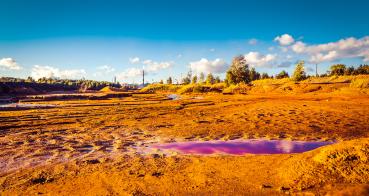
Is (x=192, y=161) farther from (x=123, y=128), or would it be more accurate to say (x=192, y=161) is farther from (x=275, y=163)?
(x=123, y=128)

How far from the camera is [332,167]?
4.93 meters

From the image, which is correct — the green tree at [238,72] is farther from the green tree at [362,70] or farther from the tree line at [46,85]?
the tree line at [46,85]

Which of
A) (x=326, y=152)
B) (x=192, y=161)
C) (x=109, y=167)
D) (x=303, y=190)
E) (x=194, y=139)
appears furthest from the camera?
(x=194, y=139)

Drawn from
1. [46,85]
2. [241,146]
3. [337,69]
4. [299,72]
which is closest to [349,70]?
[337,69]

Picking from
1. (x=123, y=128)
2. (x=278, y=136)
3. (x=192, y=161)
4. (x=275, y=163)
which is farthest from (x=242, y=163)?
(x=123, y=128)

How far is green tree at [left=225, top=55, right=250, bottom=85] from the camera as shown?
5800 centimetres

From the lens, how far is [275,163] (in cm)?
603

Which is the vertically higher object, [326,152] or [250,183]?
[326,152]

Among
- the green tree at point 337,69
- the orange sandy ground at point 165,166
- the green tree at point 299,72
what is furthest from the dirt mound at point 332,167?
the green tree at point 337,69

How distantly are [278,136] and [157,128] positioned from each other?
507 cm

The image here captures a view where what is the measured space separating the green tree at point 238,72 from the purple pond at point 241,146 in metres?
50.4

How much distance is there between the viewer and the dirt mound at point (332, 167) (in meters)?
4.58

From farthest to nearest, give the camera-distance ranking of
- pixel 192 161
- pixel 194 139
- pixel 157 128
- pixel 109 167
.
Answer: pixel 157 128, pixel 194 139, pixel 192 161, pixel 109 167

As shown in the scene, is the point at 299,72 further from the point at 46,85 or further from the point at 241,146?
the point at 46,85
